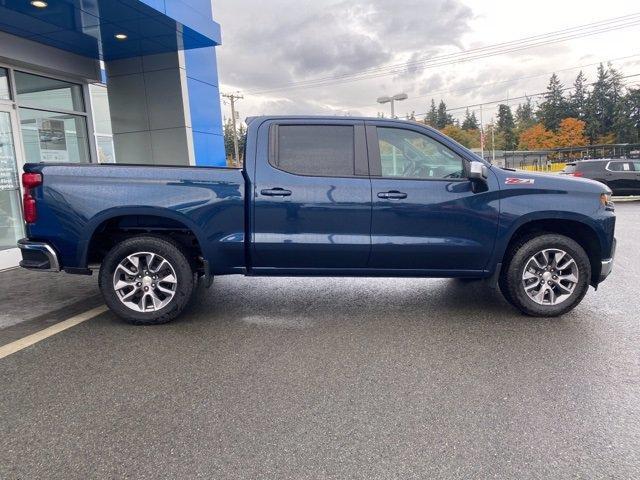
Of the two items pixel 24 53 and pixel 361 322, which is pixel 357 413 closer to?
pixel 361 322

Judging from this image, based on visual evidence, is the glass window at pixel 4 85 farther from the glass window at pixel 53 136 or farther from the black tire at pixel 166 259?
the black tire at pixel 166 259

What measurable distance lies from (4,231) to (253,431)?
25.3 feet

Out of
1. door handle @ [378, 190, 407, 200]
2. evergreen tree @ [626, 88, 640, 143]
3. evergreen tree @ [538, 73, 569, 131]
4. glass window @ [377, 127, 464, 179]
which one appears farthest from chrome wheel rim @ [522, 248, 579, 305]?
evergreen tree @ [538, 73, 569, 131]

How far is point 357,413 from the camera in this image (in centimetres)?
296

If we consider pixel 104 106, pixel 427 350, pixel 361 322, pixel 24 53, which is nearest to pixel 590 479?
pixel 427 350

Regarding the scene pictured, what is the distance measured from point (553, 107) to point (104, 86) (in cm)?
8773

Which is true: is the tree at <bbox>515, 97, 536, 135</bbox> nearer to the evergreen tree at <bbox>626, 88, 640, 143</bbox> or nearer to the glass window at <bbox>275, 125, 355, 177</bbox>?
the evergreen tree at <bbox>626, 88, 640, 143</bbox>

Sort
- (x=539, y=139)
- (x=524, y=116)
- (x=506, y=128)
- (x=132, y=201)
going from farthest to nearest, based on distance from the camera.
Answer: (x=524, y=116) < (x=506, y=128) < (x=539, y=139) < (x=132, y=201)

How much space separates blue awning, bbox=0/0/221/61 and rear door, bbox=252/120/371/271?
4404mm

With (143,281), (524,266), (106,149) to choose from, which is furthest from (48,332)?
(106,149)

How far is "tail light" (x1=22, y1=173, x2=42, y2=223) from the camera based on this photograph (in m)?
4.50

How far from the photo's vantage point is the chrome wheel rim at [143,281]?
462cm

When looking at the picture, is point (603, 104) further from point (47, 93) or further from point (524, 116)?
point (47, 93)

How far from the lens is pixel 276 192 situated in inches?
179
